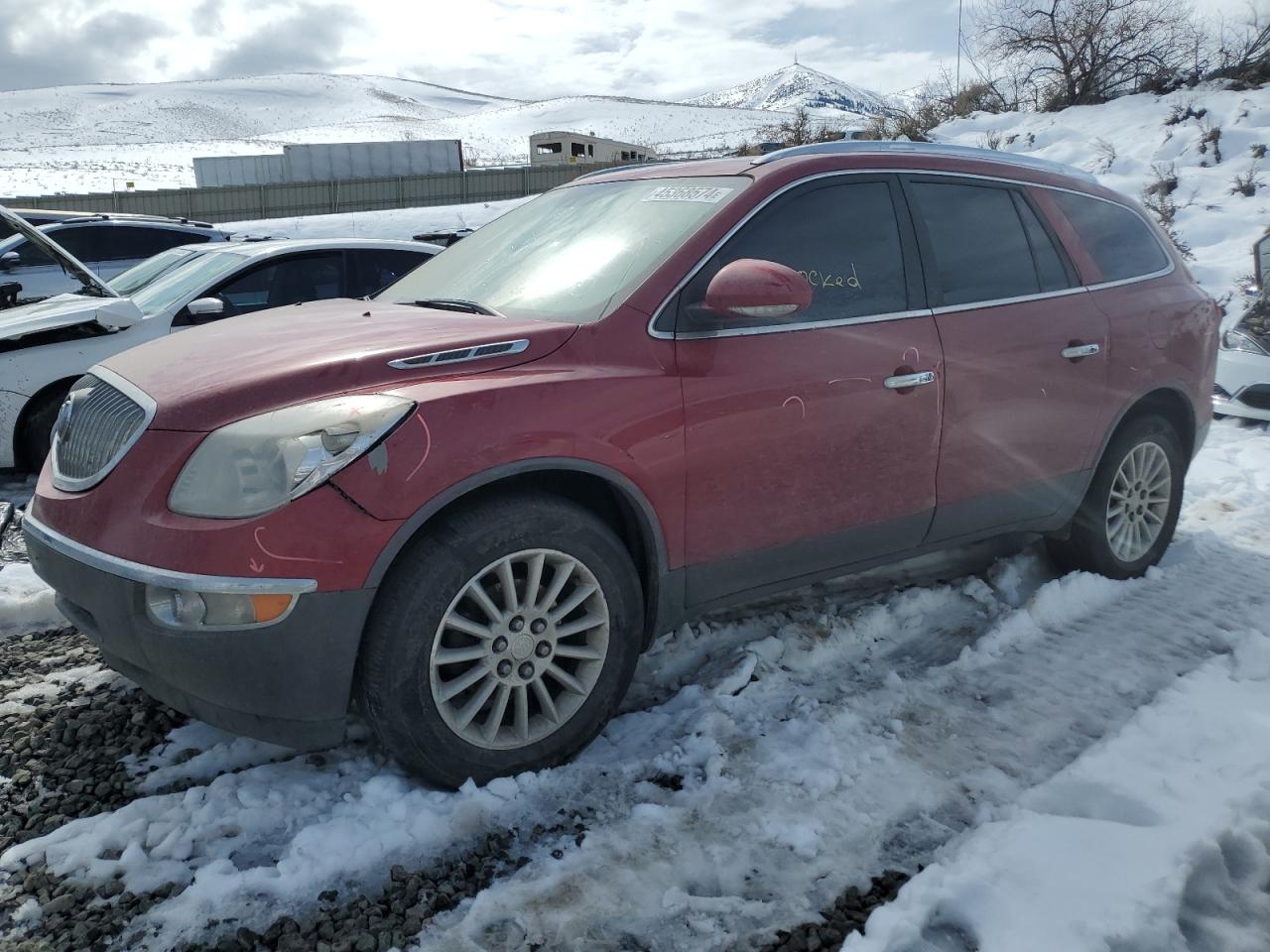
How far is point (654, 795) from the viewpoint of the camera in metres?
2.78

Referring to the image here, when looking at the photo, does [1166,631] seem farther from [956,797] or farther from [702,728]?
[702,728]

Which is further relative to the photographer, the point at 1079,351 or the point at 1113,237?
the point at 1113,237

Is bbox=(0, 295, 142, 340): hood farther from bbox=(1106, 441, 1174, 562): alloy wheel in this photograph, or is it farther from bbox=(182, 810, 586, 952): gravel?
bbox=(1106, 441, 1174, 562): alloy wheel

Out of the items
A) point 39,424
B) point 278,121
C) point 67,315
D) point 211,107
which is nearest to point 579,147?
point 67,315

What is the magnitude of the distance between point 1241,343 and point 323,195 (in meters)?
27.9

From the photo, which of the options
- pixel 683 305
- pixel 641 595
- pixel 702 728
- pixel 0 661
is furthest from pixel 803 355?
pixel 0 661

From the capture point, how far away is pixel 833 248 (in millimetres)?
3426

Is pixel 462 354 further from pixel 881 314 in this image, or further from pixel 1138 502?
pixel 1138 502

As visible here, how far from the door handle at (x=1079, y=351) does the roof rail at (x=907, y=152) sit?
80 cm

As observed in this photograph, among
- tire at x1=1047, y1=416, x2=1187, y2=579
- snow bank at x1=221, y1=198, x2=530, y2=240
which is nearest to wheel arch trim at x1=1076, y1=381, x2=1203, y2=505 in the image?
tire at x1=1047, y1=416, x2=1187, y2=579

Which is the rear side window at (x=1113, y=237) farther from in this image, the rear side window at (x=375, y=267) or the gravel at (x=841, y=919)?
the rear side window at (x=375, y=267)

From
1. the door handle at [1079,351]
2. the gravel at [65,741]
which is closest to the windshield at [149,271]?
the gravel at [65,741]

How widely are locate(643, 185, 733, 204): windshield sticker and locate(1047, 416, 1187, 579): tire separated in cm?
219

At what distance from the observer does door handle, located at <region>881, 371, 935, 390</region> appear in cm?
340
